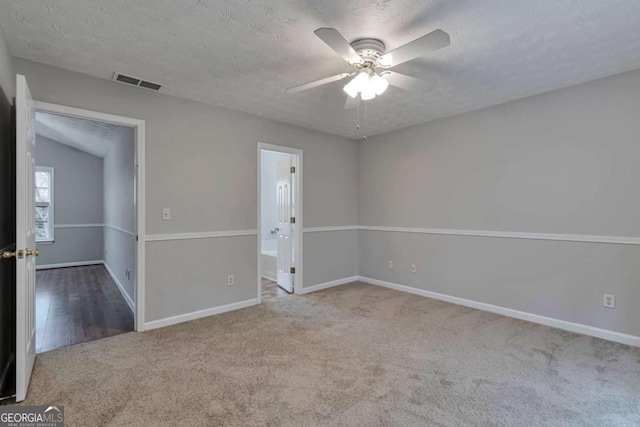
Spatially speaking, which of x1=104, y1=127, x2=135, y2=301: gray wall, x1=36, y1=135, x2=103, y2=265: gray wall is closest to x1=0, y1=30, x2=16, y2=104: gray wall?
x1=104, y1=127, x2=135, y2=301: gray wall

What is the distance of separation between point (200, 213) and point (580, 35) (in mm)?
3569

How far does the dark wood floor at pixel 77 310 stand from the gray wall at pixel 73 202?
892 millimetres

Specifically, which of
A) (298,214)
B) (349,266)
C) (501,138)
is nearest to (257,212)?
(298,214)

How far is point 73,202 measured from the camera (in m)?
6.95

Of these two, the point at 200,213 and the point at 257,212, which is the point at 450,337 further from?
the point at 200,213

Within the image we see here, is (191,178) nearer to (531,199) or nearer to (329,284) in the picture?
(329,284)

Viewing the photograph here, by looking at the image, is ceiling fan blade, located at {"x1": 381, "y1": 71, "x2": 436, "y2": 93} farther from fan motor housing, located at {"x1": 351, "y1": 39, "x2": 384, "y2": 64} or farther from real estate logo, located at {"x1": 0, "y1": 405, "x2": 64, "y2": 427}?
real estate logo, located at {"x1": 0, "y1": 405, "x2": 64, "y2": 427}

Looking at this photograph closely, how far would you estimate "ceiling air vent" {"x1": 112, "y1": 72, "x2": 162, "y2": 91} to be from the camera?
109 inches

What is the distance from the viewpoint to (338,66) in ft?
8.56

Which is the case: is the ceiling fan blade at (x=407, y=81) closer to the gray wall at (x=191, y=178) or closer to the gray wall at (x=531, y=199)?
the gray wall at (x=531, y=199)

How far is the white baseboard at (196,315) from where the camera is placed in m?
3.17

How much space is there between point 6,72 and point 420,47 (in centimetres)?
282

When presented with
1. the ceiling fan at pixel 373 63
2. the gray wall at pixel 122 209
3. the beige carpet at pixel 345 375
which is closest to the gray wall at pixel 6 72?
the gray wall at pixel 122 209

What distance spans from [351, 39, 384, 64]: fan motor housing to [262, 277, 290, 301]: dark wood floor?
3159mm
